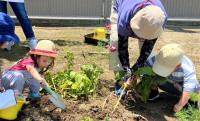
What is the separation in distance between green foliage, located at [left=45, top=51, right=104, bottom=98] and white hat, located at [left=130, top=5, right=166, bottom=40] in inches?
36.3

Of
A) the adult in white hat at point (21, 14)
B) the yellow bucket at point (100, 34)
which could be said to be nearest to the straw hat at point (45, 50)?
the adult in white hat at point (21, 14)

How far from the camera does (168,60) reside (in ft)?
7.73

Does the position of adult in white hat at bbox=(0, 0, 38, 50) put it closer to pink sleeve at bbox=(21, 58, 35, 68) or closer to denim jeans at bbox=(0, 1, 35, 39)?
denim jeans at bbox=(0, 1, 35, 39)

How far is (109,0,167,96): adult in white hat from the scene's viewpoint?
2139 mm

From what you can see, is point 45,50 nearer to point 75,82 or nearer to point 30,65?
point 30,65

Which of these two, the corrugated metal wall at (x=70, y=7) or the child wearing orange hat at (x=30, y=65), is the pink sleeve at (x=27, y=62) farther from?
the corrugated metal wall at (x=70, y=7)

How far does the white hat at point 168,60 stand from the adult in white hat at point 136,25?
0.19 metres

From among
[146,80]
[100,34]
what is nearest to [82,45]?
[100,34]

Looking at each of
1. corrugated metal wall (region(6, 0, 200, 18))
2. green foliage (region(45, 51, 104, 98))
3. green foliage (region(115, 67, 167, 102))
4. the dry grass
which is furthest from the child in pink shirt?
corrugated metal wall (region(6, 0, 200, 18))

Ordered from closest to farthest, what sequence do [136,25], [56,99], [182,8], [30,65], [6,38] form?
1. [6,38]
2. [136,25]
3. [56,99]
4. [30,65]
5. [182,8]

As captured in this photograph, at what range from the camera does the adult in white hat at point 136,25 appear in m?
2.14

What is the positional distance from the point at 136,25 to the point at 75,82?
1.03m

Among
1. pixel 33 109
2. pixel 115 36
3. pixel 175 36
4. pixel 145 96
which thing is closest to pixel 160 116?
pixel 145 96

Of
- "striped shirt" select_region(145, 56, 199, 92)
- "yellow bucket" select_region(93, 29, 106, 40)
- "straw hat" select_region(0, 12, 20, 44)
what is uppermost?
"straw hat" select_region(0, 12, 20, 44)
